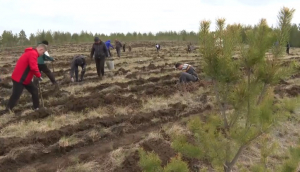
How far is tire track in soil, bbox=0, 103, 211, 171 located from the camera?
416 centimetres

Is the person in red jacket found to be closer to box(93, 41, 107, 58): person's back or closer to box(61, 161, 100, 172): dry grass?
box(61, 161, 100, 172): dry grass

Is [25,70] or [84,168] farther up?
[25,70]

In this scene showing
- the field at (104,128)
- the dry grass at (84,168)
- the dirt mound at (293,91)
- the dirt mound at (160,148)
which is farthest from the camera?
the dirt mound at (293,91)

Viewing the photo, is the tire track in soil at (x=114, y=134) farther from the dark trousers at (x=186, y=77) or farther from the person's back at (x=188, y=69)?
the person's back at (x=188, y=69)

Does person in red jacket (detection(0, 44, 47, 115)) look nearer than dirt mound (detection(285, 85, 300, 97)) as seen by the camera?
Yes

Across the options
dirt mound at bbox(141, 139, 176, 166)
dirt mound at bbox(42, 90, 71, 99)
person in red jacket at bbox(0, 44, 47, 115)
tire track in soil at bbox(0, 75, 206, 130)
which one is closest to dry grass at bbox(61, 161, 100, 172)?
dirt mound at bbox(141, 139, 176, 166)

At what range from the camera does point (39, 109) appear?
20.2 feet

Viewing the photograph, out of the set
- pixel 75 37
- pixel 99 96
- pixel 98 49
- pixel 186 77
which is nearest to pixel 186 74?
pixel 186 77

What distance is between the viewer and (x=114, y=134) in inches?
200

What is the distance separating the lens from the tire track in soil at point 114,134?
4157 millimetres

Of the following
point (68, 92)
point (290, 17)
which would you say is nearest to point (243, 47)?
point (290, 17)

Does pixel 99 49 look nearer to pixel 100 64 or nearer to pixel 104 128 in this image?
pixel 100 64

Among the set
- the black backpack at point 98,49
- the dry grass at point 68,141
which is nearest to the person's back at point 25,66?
the dry grass at point 68,141

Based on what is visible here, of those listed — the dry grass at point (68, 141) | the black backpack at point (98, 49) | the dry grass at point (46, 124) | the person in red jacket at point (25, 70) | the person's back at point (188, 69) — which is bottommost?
the dry grass at point (68, 141)
